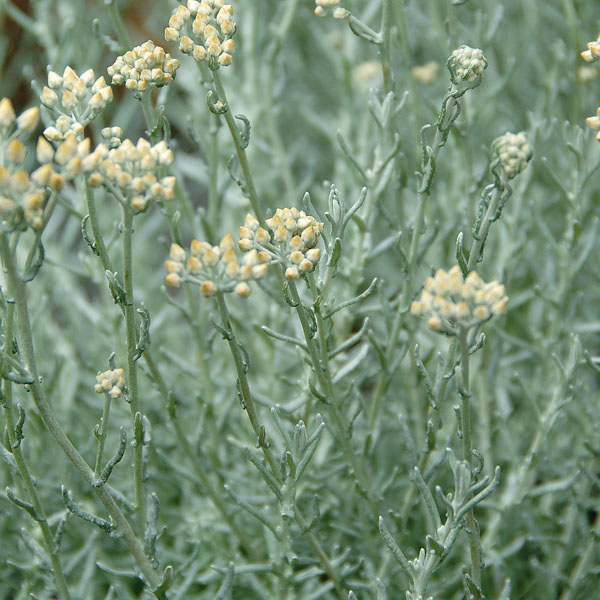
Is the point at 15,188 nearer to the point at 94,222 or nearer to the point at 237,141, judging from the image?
the point at 94,222

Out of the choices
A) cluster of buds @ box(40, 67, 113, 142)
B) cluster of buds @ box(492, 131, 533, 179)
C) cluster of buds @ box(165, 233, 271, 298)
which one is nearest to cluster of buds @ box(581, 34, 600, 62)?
cluster of buds @ box(492, 131, 533, 179)

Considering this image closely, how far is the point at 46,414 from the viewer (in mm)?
1003

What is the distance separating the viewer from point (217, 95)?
1186mm

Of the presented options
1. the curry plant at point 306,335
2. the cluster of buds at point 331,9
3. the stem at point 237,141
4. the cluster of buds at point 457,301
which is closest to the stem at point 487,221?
the curry plant at point 306,335

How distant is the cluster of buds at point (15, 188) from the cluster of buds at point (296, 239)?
0.28 metres

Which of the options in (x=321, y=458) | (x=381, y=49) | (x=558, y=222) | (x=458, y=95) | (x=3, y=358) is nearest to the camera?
(x=3, y=358)

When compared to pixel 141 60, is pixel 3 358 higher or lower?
lower

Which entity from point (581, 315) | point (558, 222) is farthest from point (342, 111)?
point (581, 315)

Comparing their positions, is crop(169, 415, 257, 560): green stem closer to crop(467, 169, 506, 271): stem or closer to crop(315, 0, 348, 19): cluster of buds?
crop(467, 169, 506, 271): stem

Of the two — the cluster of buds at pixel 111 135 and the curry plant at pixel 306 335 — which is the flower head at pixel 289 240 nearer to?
the curry plant at pixel 306 335

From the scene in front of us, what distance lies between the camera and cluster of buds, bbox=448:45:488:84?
3.67ft

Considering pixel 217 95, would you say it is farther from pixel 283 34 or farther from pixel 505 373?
pixel 505 373

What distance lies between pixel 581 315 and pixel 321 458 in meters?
0.95

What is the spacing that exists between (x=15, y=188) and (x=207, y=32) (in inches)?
18.0
